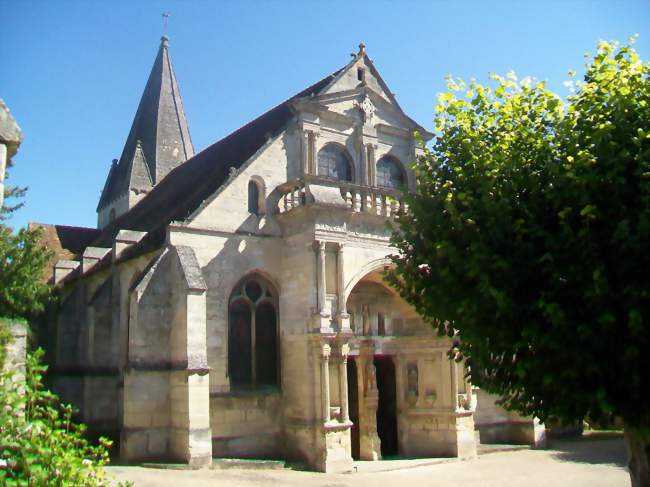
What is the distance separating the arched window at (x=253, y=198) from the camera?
Answer: 17141 mm

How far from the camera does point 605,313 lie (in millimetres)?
6723

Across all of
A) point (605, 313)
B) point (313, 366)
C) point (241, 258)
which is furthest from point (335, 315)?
point (605, 313)

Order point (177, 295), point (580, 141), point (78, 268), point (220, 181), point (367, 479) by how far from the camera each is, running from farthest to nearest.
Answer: point (78, 268), point (220, 181), point (177, 295), point (367, 479), point (580, 141)

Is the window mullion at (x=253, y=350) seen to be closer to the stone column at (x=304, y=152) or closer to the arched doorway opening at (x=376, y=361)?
the arched doorway opening at (x=376, y=361)

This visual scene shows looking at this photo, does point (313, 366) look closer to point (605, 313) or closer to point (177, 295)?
point (177, 295)

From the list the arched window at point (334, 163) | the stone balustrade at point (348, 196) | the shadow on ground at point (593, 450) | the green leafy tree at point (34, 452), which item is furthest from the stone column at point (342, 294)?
the green leafy tree at point (34, 452)

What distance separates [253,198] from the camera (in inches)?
680

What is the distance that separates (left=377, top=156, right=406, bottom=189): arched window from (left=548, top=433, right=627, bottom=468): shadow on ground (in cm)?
902

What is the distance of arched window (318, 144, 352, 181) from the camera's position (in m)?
18.6

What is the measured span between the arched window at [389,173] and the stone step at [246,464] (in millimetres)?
8630

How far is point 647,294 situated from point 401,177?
13.9 metres

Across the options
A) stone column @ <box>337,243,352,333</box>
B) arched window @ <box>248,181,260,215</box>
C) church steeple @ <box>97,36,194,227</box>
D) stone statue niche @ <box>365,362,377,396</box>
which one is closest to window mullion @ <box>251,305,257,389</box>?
stone column @ <box>337,243,352,333</box>

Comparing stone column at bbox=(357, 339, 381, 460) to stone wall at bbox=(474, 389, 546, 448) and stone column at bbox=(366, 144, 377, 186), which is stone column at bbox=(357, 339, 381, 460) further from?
stone column at bbox=(366, 144, 377, 186)

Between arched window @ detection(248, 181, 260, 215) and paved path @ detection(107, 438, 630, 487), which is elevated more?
arched window @ detection(248, 181, 260, 215)
